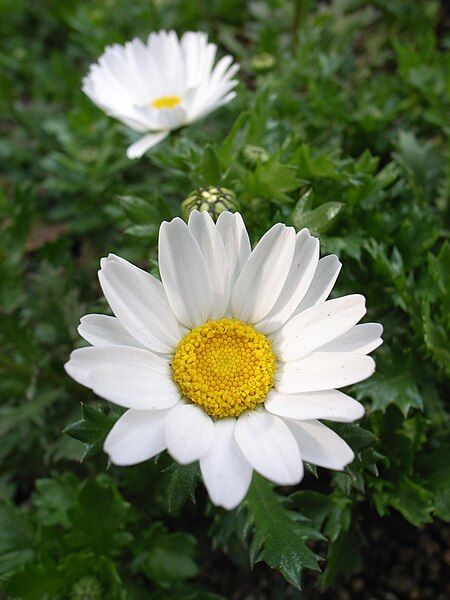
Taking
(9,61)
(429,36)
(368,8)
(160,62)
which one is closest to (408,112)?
(429,36)

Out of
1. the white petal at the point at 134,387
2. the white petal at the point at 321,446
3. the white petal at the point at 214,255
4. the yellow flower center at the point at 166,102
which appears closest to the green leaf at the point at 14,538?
the white petal at the point at 134,387

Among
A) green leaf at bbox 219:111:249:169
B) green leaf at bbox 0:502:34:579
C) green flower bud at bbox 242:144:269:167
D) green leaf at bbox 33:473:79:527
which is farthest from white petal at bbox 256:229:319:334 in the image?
green leaf at bbox 0:502:34:579

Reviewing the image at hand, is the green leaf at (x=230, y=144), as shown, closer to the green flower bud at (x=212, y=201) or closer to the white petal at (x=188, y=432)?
the green flower bud at (x=212, y=201)

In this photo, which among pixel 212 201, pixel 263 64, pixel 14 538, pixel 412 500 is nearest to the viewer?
pixel 212 201

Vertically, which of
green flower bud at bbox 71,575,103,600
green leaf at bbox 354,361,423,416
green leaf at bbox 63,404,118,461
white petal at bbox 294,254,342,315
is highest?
white petal at bbox 294,254,342,315

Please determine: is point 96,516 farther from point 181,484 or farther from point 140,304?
point 140,304

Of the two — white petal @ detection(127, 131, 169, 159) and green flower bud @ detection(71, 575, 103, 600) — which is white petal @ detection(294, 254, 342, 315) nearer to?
white petal @ detection(127, 131, 169, 159)

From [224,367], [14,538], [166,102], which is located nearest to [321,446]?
[224,367]
